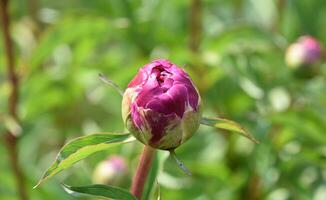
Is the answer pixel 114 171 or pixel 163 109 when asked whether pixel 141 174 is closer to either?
pixel 163 109

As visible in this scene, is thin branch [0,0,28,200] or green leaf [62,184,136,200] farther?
thin branch [0,0,28,200]

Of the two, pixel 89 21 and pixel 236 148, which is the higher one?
pixel 89 21

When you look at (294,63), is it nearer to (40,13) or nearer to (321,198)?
(321,198)

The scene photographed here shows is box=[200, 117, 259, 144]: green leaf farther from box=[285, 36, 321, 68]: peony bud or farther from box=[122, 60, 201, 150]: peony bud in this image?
box=[285, 36, 321, 68]: peony bud

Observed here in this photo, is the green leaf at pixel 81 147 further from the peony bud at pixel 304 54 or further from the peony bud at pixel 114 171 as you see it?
the peony bud at pixel 304 54

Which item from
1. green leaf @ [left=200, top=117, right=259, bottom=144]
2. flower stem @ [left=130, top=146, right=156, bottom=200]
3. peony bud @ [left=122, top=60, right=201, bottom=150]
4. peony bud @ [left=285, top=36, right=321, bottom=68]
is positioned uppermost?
peony bud @ [left=122, top=60, right=201, bottom=150]

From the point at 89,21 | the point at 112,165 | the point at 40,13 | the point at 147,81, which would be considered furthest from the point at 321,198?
the point at 40,13

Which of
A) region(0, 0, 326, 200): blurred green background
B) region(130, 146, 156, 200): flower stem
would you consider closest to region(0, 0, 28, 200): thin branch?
region(0, 0, 326, 200): blurred green background
